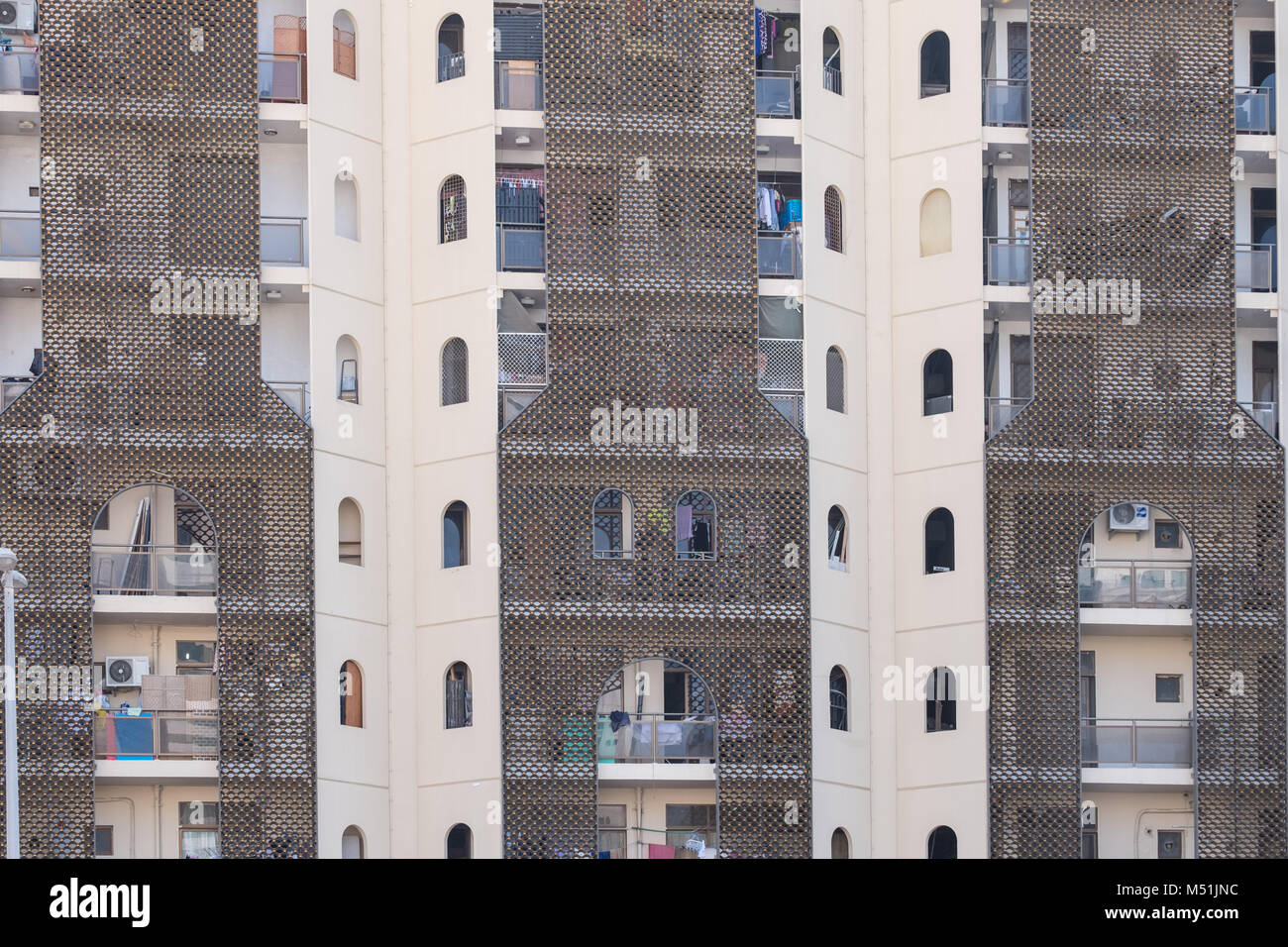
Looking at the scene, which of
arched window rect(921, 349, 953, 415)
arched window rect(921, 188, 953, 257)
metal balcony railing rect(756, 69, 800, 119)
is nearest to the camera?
arched window rect(921, 349, 953, 415)

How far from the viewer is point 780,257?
143ft

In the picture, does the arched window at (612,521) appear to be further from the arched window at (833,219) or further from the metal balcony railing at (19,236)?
the metal balcony railing at (19,236)

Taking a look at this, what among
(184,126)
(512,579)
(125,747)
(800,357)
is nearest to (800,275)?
(800,357)

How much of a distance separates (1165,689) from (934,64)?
1227 centimetres

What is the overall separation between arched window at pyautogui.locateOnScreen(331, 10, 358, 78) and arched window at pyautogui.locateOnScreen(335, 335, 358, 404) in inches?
194

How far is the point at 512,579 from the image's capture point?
1629 inches

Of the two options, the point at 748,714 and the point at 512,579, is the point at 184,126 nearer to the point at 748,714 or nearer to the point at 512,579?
the point at 512,579

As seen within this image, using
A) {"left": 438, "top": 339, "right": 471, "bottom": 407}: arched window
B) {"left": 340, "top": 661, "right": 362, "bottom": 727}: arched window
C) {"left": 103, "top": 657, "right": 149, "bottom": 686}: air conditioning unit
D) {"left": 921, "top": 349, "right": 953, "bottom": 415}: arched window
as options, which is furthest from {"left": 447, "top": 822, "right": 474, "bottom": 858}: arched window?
{"left": 921, "top": 349, "right": 953, "bottom": 415}: arched window

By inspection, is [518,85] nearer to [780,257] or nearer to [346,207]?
[346,207]

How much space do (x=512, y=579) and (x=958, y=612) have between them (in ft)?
25.9

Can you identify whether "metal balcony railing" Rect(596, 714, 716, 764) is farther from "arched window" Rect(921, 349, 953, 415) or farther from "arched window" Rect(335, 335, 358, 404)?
"arched window" Rect(335, 335, 358, 404)

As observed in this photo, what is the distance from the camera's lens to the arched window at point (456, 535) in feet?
138

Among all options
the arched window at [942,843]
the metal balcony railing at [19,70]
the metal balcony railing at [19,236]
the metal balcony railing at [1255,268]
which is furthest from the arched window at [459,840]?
the metal balcony railing at [1255,268]

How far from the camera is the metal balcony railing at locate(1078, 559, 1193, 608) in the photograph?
1684 inches
